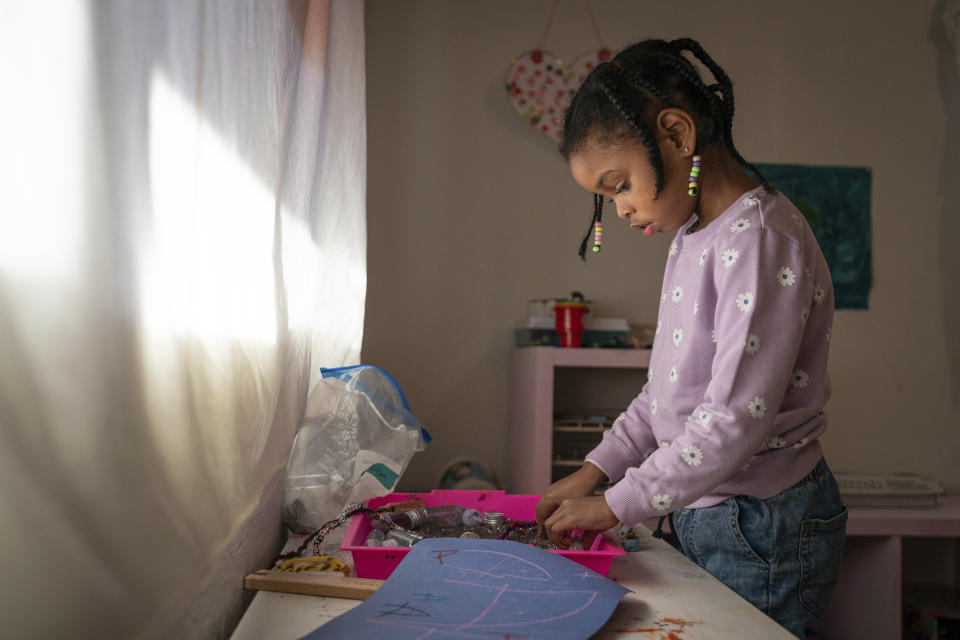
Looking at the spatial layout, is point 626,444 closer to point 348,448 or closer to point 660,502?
point 660,502

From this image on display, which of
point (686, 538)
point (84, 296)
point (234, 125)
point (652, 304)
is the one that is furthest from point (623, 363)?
point (84, 296)

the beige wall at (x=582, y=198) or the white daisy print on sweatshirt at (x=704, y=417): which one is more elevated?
Answer: the beige wall at (x=582, y=198)

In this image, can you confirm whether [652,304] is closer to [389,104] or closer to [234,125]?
[389,104]

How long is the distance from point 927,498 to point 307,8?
2.07m

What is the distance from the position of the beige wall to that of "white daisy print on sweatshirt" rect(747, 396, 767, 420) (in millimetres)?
1588

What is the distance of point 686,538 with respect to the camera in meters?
0.93

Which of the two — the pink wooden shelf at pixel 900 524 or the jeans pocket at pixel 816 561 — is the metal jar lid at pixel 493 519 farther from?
the pink wooden shelf at pixel 900 524

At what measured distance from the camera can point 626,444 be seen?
41.4 inches

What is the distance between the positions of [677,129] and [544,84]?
5.08 ft

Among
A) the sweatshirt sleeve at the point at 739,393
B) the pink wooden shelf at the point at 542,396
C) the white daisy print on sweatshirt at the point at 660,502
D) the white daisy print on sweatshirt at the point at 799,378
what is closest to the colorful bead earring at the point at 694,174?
the sweatshirt sleeve at the point at 739,393

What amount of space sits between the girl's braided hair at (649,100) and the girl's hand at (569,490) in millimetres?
394

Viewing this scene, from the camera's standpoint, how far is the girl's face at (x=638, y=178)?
2.90ft

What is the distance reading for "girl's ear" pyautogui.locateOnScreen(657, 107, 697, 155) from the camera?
0.87 metres

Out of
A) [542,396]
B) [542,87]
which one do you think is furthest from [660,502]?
[542,87]
